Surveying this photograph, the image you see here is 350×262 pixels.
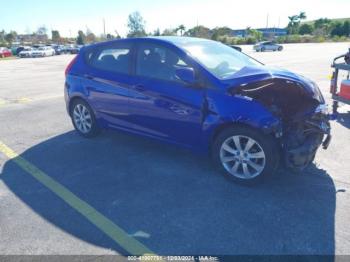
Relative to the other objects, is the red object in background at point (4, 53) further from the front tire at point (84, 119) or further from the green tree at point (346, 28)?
the green tree at point (346, 28)

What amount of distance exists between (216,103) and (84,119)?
2738 millimetres

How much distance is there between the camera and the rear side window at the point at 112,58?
4684mm

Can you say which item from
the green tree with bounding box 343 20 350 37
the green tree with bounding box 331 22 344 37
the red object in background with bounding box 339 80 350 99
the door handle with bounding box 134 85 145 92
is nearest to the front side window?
the door handle with bounding box 134 85 145 92

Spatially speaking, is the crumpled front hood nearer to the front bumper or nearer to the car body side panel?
the car body side panel

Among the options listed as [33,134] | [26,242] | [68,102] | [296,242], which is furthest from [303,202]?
[33,134]

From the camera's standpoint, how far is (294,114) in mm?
3770

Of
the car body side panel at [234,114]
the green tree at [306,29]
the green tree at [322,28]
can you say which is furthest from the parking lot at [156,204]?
the green tree at [306,29]

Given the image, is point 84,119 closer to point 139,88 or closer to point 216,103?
point 139,88

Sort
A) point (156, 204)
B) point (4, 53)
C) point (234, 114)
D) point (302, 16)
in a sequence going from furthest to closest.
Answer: point (302, 16) → point (4, 53) → point (234, 114) → point (156, 204)

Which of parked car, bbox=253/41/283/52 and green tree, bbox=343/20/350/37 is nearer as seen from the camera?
parked car, bbox=253/41/283/52

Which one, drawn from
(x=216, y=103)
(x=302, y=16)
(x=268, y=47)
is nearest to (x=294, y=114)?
(x=216, y=103)

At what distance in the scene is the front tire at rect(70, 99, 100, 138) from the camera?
5371 millimetres

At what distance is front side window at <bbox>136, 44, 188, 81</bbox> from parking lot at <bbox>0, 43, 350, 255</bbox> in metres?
1.23

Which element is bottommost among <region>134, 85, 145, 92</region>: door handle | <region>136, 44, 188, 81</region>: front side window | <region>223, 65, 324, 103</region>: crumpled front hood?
<region>134, 85, 145, 92</region>: door handle
